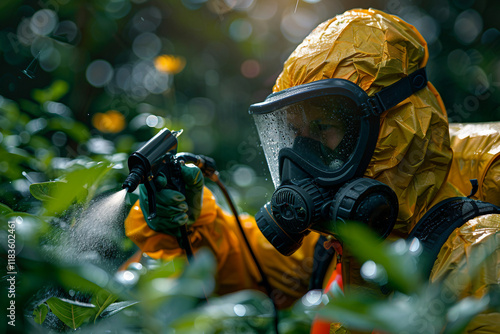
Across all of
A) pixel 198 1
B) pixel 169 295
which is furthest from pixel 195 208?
pixel 198 1

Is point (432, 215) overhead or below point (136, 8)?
below

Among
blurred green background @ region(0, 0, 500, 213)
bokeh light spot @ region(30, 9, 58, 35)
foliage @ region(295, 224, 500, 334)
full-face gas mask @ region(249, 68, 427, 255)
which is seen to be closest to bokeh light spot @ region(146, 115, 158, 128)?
blurred green background @ region(0, 0, 500, 213)

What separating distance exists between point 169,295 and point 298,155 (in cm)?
107

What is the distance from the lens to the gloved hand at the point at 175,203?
1.60 m

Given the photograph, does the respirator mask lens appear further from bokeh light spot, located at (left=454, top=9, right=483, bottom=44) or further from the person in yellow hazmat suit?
bokeh light spot, located at (left=454, top=9, right=483, bottom=44)

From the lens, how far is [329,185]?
1.39m

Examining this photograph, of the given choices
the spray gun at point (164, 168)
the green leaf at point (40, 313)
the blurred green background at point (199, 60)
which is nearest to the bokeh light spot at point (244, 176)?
the blurred green background at point (199, 60)

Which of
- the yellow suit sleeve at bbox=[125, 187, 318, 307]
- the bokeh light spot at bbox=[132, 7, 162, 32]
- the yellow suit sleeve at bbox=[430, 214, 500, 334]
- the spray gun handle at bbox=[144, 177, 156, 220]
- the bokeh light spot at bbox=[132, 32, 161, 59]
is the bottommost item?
the yellow suit sleeve at bbox=[125, 187, 318, 307]

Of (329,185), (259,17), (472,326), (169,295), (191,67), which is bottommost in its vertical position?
(472,326)

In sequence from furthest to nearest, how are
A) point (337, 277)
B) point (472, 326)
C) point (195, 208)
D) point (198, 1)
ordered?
point (198, 1), point (195, 208), point (337, 277), point (472, 326)

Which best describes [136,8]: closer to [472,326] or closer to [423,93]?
[423,93]

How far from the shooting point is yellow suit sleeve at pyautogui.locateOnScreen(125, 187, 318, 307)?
1.85 metres

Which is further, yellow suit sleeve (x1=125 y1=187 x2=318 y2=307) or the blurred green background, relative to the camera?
the blurred green background

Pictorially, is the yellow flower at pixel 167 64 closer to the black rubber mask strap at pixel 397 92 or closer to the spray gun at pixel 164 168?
the spray gun at pixel 164 168
